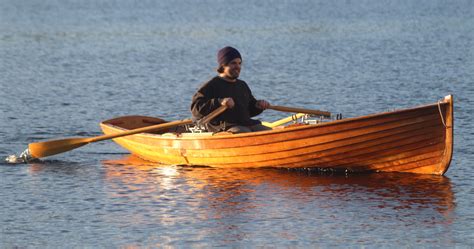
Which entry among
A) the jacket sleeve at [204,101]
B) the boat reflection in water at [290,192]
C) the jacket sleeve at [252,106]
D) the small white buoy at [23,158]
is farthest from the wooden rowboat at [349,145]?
the small white buoy at [23,158]

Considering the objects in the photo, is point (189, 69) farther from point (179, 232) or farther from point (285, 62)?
point (179, 232)

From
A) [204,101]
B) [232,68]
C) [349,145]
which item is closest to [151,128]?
[204,101]

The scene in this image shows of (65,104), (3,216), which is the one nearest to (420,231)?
(3,216)

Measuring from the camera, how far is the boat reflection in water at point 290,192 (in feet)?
46.3

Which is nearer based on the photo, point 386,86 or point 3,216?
point 3,216

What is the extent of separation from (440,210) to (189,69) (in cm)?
1940

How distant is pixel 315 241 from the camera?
12.5 metres

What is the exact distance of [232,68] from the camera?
651 inches

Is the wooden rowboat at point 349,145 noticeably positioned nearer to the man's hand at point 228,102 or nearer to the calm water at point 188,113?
the calm water at point 188,113

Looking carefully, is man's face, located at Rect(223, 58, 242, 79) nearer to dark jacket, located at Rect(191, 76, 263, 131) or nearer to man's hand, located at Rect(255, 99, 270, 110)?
dark jacket, located at Rect(191, 76, 263, 131)

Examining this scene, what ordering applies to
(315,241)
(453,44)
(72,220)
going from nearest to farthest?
(315,241)
(72,220)
(453,44)

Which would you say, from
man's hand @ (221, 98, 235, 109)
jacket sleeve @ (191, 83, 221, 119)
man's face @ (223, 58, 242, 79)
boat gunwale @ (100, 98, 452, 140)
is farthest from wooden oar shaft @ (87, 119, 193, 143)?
man's hand @ (221, 98, 235, 109)

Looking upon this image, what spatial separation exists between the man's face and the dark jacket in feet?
0.36

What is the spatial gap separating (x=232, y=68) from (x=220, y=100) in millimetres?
504
